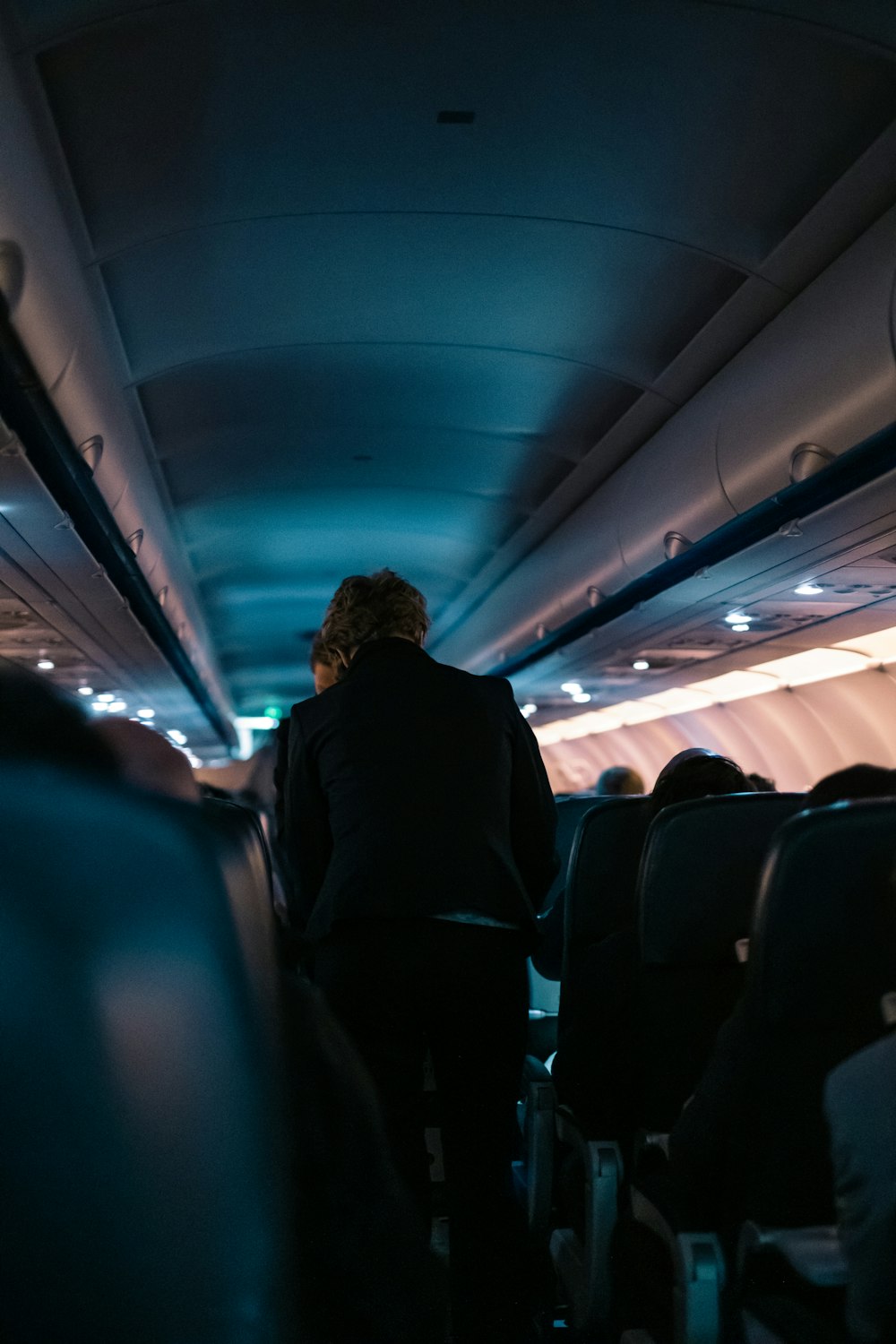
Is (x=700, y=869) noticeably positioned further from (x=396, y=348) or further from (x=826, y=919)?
(x=396, y=348)

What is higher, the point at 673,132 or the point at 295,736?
the point at 673,132

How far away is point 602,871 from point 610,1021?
0.50m

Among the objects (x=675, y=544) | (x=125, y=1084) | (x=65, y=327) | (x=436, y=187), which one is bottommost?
(x=125, y=1084)

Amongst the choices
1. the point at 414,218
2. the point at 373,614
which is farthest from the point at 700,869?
the point at 414,218

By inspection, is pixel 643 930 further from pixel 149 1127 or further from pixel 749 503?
pixel 749 503

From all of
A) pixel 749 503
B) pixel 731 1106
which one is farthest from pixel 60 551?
pixel 731 1106

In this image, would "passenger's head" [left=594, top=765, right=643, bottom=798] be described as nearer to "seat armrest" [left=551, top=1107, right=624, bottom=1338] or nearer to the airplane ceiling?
the airplane ceiling

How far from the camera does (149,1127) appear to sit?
2.44 feet

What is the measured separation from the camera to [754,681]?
13.0m

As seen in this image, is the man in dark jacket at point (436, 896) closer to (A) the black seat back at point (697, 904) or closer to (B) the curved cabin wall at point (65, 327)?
(A) the black seat back at point (697, 904)

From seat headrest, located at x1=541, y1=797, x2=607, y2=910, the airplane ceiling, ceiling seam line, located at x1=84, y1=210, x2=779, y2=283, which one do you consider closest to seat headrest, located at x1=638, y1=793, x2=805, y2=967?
seat headrest, located at x1=541, y1=797, x2=607, y2=910

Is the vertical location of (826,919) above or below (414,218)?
below

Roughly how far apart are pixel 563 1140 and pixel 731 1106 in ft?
5.03

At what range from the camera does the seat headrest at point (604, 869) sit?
3592 millimetres
